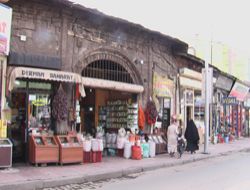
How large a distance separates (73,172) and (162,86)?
27.9ft

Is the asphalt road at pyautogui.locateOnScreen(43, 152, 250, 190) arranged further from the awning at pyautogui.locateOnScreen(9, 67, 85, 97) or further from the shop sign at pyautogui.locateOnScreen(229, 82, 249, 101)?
the shop sign at pyautogui.locateOnScreen(229, 82, 249, 101)

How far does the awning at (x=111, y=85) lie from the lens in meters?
13.7

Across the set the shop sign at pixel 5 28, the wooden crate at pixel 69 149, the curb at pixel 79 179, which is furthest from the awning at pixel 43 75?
the curb at pixel 79 179

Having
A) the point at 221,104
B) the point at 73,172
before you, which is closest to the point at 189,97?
the point at 221,104

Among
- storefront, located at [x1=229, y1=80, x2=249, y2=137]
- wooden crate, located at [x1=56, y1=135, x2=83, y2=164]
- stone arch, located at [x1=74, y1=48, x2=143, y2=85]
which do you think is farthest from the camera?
storefront, located at [x1=229, y1=80, x2=249, y2=137]

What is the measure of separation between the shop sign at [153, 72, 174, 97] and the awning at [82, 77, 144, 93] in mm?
1449

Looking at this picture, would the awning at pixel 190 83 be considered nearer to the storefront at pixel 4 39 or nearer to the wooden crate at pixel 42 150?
the wooden crate at pixel 42 150

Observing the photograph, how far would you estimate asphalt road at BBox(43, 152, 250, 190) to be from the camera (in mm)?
9508

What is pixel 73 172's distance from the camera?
11.0 meters

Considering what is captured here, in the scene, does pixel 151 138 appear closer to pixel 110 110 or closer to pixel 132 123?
pixel 132 123

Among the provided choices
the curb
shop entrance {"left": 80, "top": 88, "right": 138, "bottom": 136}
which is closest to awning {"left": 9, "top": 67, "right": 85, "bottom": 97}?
the curb

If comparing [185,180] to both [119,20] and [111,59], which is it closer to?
[111,59]

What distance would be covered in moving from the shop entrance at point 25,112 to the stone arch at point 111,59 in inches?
65.7

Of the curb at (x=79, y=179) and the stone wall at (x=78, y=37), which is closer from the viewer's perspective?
the curb at (x=79, y=179)
